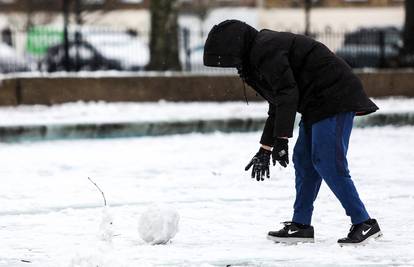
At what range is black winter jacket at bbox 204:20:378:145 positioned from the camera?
5.61 m

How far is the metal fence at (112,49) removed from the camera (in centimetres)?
1866

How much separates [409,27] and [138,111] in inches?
290

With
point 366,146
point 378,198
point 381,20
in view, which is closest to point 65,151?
point 366,146

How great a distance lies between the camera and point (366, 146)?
11969mm

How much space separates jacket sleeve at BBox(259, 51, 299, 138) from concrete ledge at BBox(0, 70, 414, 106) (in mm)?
11722

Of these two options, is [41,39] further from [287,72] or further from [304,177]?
[287,72]

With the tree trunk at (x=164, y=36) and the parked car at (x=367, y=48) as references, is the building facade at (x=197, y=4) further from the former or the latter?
the parked car at (x=367, y=48)

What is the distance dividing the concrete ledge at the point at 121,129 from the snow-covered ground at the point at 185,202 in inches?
19.8

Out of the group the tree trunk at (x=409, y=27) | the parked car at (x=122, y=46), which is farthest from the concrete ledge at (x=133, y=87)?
the tree trunk at (x=409, y=27)

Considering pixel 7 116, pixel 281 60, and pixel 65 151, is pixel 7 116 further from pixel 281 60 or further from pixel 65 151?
pixel 281 60

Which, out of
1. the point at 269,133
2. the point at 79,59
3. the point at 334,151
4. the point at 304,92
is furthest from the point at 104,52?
the point at 334,151

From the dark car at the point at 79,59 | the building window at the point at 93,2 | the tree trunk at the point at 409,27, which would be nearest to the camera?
the dark car at the point at 79,59

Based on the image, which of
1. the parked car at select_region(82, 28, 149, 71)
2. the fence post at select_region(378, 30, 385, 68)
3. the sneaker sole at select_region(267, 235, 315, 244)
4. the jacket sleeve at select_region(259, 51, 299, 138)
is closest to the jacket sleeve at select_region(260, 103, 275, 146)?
the jacket sleeve at select_region(259, 51, 299, 138)

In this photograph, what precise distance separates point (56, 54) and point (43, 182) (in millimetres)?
11874
